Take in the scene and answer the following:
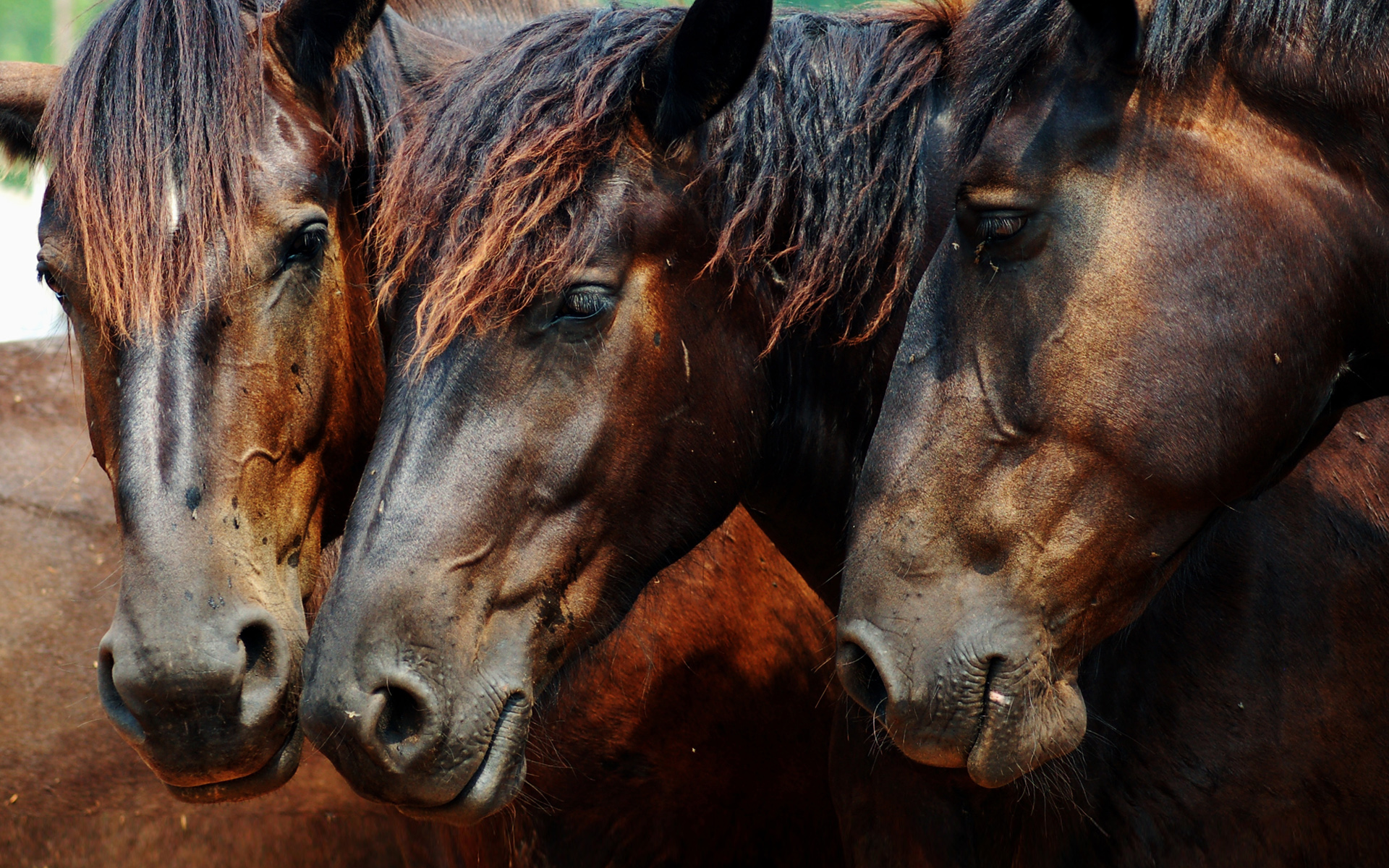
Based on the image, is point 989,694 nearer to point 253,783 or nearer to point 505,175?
point 505,175

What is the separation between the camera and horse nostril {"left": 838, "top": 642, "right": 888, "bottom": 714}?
209 cm

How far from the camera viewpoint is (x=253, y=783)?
233cm

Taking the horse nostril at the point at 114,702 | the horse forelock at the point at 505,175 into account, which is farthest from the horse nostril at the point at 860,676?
the horse nostril at the point at 114,702

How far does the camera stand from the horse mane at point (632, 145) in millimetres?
2229

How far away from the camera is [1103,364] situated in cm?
195

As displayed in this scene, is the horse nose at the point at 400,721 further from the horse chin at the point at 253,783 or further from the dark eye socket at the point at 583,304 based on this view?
the dark eye socket at the point at 583,304

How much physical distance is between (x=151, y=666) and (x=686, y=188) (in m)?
1.34

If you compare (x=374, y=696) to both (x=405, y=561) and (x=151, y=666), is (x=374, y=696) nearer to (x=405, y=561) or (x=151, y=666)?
(x=405, y=561)

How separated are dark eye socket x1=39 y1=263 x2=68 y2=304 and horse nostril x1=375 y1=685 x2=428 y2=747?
1.24 m

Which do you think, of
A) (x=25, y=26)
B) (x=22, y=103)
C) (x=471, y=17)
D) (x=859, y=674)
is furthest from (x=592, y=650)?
(x=25, y=26)

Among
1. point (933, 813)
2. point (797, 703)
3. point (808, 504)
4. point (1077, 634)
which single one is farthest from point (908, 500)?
point (797, 703)

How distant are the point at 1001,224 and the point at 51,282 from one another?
2.02 meters

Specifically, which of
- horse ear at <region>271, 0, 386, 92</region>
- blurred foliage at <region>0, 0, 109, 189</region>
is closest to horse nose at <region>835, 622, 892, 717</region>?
horse ear at <region>271, 0, 386, 92</region>

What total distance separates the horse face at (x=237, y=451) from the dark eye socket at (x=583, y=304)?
0.66m
